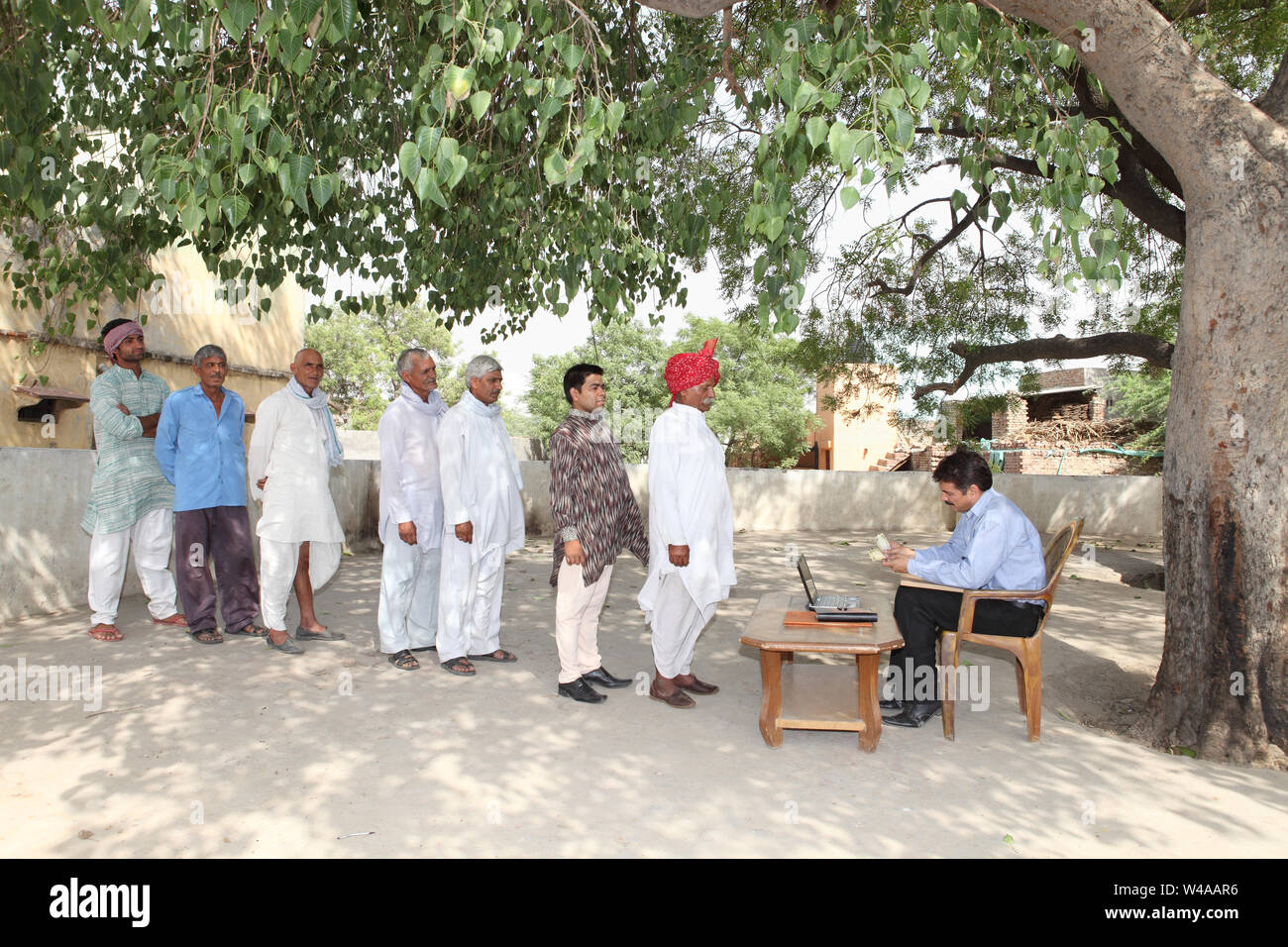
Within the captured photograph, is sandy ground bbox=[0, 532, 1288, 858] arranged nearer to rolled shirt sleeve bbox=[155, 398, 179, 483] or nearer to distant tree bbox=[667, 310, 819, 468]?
rolled shirt sleeve bbox=[155, 398, 179, 483]

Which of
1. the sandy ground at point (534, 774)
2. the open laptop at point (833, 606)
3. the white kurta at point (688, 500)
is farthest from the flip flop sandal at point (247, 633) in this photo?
the open laptop at point (833, 606)

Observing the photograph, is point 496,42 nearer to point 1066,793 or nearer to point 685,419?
point 685,419

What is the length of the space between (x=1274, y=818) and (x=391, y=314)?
117 feet

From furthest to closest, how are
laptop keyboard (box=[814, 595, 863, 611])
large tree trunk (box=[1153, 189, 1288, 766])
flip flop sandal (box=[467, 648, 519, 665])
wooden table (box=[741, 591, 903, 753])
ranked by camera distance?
flip flop sandal (box=[467, 648, 519, 665])
laptop keyboard (box=[814, 595, 863, 611])
large tree trunk (box=[1153, 189, 1288, 766])
wooden table (box=[741, 591, 903, 753])

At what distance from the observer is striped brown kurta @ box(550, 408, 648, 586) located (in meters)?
4.90

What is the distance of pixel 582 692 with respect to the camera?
488cm

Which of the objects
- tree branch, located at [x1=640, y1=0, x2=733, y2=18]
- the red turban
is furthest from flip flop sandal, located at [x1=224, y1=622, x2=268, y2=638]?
tree branch, located at [x1=640, y1=0, x2=733, y2=18]

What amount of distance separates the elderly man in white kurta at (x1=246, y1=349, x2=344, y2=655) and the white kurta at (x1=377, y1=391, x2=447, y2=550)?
0.49 m

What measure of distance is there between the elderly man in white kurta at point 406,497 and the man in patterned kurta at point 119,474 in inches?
67.4

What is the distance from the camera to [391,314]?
118 feet

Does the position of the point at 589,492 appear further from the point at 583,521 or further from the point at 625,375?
the point at 625,375

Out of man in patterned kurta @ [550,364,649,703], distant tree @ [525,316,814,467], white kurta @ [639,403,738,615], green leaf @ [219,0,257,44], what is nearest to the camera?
green leaf @ [219,0,257,44]

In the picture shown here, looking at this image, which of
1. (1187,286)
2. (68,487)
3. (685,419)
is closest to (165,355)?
(68,487)

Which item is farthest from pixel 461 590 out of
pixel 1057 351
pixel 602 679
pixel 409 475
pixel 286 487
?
pixel 1057 351
